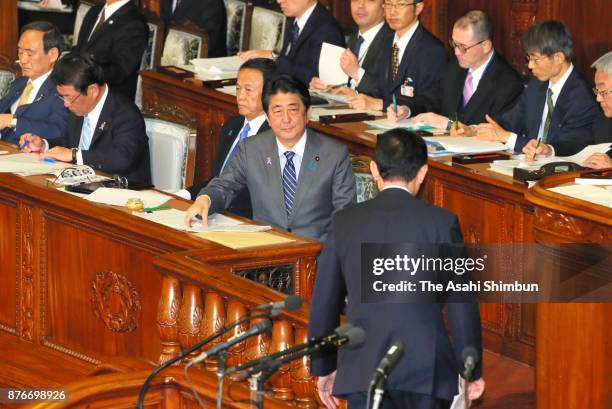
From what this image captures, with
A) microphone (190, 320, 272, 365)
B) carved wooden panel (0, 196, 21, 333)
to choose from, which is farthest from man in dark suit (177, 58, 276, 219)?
microphone (190, 320, 272, 365)

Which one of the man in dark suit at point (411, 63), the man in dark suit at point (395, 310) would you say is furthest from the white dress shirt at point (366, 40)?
the man in dark suit at point (395, 310)

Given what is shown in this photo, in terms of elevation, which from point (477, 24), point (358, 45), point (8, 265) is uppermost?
point (477, 24)

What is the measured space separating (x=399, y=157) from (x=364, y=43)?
13.9 ft

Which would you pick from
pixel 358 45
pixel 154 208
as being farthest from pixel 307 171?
pixel 358 45

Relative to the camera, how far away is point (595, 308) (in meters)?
4.67

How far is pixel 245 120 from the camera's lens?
6348mm

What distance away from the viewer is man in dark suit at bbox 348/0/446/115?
24.8 ft

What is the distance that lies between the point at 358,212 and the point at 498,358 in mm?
2521

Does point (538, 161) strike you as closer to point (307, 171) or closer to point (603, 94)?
point (603, 94)

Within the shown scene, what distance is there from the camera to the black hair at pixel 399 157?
152 inches

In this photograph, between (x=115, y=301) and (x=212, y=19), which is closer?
(x=115, y=301)

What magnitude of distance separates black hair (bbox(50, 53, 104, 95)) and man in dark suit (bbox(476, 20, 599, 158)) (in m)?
1.89

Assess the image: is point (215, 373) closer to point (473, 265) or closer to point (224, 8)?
point (473, 265)

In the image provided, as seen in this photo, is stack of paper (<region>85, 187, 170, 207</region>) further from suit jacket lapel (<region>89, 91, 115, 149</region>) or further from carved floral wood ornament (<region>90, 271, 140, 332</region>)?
suit jacket lapel (<region>89, 91, 115, 149</region>)
